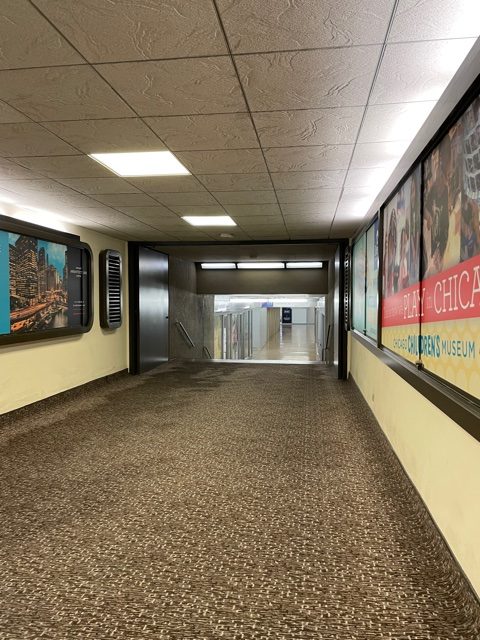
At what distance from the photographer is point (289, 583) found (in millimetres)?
2068

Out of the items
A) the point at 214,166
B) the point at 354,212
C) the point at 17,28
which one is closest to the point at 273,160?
the point at 214,166

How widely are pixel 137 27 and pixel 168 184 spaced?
234 cm

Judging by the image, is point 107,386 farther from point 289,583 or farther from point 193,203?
point 289,583

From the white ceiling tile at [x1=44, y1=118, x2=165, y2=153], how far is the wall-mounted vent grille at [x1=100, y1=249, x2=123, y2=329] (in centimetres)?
399

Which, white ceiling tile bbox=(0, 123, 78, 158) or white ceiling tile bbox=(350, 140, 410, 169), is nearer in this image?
white ceiling tile bbox=(0, 123, 78, 158)

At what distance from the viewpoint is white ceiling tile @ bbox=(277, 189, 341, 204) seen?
429cm

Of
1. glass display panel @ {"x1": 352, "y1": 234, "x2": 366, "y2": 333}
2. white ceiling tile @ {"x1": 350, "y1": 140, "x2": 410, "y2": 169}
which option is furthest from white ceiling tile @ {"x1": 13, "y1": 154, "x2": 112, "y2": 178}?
glass display panel @ {"x1": 352, "y1": 234, "x2": 366, "y2": 333}

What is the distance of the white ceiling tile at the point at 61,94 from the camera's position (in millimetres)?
2057

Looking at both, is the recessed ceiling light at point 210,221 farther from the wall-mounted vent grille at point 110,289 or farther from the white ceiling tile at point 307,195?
the wall-mounted vent grille at point 110,289

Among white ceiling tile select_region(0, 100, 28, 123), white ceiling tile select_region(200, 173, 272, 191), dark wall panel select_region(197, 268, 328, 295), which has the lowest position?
dark wall panel select_region(197, 268, 328, 295)

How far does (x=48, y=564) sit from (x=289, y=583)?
116 centimetres

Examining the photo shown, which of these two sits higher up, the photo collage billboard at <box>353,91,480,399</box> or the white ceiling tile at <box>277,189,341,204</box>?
the white ceiling tile at <box>277,189,341,204</box>

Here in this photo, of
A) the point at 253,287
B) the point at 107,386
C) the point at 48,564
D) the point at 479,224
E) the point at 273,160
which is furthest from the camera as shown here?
the point at 253,287

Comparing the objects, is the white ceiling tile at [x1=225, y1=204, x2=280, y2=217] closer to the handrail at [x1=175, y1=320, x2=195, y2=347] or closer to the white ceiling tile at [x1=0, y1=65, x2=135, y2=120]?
the white ceiling tile at [x1=0, y1=65, x2=135, y2=120]
